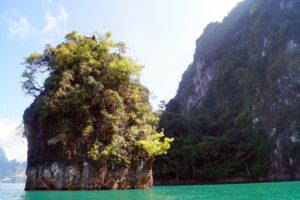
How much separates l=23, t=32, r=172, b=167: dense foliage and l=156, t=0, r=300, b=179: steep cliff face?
23.1 metres

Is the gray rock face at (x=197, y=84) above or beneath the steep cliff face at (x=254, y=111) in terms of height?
above

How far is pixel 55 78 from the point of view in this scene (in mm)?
27625

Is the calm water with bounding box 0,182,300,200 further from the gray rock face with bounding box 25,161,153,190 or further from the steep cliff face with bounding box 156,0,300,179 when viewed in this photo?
the steep cliff face with bounding box 156,0,300,179

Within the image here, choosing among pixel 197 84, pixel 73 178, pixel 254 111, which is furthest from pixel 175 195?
pixel 197 84

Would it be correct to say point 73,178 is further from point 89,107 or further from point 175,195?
point 175,195

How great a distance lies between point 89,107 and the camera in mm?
27547

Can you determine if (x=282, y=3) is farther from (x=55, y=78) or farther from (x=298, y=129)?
(x=55, y=78)

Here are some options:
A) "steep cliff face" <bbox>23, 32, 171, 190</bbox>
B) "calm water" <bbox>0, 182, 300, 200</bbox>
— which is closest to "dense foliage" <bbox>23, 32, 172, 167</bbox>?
"steep cliff face" <bbox>23, 32, 171, 190</bbox>

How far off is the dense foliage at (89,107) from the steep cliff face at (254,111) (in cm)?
2306

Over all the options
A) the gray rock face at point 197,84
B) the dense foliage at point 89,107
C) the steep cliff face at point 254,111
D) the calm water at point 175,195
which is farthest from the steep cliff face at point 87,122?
the gray rock face at point 197,84

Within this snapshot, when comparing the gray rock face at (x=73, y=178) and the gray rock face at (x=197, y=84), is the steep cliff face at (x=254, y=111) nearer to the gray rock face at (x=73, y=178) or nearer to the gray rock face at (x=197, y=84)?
the gray rock face at (x=197, y=84)

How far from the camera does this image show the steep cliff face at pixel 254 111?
51.5 m

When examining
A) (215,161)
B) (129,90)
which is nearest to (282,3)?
(215,161)

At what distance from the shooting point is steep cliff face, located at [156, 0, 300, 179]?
5153 centimetres
